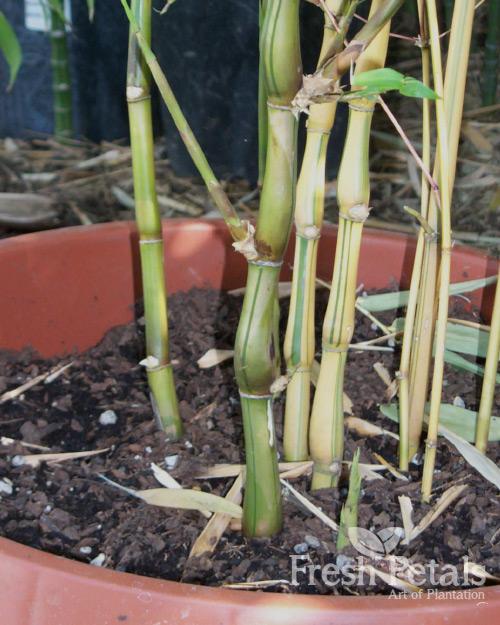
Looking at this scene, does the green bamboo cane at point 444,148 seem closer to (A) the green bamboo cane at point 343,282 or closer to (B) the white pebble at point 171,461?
(A) the green bamboo cane at point 343,282

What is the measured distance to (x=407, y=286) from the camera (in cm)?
87

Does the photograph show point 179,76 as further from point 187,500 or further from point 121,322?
point 187,500

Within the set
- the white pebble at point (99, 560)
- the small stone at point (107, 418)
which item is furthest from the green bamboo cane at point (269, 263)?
the small stone at point (107, 418)

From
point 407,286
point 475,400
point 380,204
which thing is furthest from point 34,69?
point 475,400

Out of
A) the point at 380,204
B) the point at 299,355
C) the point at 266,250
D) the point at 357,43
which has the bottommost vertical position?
the point at 380,204

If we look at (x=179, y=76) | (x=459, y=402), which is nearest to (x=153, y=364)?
(x=459, y=402)

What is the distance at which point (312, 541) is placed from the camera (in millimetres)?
513

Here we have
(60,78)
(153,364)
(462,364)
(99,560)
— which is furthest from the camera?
(60,78)

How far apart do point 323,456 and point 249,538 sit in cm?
8

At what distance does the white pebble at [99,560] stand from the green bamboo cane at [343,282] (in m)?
0.17

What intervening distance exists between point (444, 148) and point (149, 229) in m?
0.26

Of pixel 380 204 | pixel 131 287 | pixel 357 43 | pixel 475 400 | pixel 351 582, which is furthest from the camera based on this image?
pixel 380 204

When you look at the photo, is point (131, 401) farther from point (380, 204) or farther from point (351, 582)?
point (380, 204)

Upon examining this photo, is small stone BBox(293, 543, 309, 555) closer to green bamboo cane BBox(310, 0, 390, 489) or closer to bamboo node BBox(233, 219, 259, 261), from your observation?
green bamboo cane BBox(310, 0, 390, 489)
